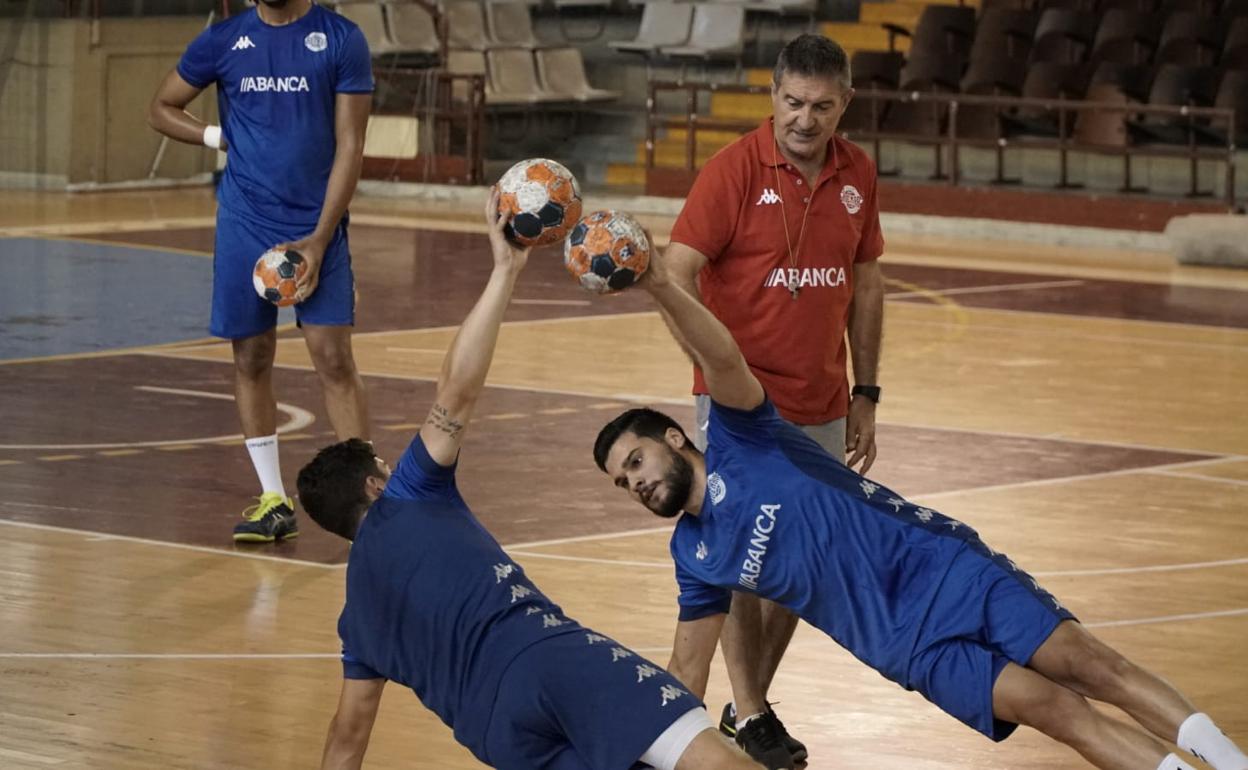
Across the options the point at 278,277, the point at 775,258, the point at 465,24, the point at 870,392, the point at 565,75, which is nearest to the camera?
the point at 775,258

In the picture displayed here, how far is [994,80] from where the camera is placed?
26.3 metres

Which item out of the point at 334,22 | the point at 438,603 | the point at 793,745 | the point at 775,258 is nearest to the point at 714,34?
the point at 334,22

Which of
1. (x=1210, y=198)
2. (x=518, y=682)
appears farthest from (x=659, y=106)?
(x=518, y=682)

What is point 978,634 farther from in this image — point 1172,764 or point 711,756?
point 711,756

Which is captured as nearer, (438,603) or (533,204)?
(438,603)

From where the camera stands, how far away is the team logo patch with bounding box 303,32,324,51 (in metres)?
9.71

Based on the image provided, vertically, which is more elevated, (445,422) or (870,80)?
(445,422)

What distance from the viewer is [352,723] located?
5746 millimetres

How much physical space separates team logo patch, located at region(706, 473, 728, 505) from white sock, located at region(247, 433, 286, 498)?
13.6 feet

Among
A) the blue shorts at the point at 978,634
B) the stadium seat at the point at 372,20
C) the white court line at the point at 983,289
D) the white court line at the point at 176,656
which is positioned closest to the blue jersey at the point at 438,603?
the blue shorts at the point at 978,634

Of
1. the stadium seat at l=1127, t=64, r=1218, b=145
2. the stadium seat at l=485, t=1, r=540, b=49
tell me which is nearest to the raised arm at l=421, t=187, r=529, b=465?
the stadium seat at l=1127, t=64, r=1218, b=145

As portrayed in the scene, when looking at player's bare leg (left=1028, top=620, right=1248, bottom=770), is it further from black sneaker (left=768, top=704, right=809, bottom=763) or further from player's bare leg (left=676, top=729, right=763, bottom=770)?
black sneaker (left=768, top=704, right=809, bottom=763)

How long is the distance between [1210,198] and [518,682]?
20.5 metres

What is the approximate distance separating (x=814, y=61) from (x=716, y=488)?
1.45 metres
